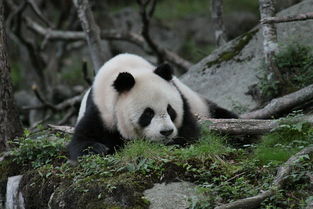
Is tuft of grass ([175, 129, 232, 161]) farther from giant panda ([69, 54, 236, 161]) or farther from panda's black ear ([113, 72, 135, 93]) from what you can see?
panda's black ear ([113, 72, 135, 93])

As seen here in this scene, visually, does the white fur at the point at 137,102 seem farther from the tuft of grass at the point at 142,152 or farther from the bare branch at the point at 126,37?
the bare branch at the point at 126,37

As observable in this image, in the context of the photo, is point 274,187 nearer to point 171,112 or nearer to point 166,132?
point 166,132

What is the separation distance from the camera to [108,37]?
13695 mm

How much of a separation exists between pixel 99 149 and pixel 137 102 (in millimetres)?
655

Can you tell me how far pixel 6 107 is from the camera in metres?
7.88

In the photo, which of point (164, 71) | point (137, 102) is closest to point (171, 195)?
point (137, 102)

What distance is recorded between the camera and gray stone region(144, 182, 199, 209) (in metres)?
5.11

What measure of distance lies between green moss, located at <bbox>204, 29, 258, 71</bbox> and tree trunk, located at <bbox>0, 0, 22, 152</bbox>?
3.51 metres

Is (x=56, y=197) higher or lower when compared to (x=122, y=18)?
lower

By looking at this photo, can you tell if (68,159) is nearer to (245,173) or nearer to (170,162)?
(170,162)

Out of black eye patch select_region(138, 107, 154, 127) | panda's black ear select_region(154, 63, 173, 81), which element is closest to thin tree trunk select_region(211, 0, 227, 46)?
panda's black ear select_region(154, 63, 173, 81)

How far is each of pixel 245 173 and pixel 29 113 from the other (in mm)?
11079

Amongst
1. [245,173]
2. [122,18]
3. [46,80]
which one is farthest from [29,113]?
[245,173]

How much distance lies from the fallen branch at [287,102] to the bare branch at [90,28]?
12.2 ft
